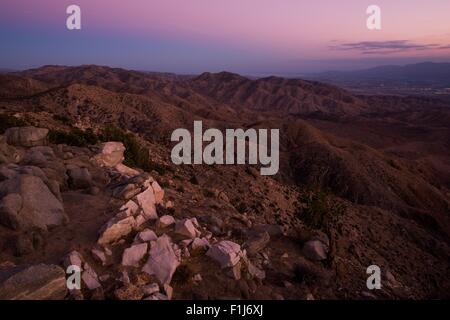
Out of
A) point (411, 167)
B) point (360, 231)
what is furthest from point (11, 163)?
point (411, 167)

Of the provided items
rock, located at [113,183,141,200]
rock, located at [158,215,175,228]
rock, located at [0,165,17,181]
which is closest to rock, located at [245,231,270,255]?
rock, located at [158,215,175,228]

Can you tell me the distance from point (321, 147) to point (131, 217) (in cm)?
2507

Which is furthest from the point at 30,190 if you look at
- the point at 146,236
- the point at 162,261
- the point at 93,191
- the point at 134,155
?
the point at 134,155

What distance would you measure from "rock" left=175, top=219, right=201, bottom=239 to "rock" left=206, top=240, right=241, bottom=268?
527mm

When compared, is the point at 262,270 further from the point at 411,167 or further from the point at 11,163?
the point at 411,167

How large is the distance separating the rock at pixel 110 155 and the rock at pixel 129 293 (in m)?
5.43

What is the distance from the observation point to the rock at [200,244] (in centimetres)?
618

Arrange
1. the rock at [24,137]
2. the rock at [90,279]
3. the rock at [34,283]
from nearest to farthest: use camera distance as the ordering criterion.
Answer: the rock at [34,283]
the rock at [90,279]
the rock at [24,137]

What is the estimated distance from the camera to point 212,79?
13550 centimetres

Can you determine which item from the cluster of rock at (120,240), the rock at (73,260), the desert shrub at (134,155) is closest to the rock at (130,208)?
the cluster of rock at (120,240)

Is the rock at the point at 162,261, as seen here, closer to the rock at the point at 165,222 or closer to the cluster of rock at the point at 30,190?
the rock at the point at 165,222

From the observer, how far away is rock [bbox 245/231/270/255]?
6.82 m

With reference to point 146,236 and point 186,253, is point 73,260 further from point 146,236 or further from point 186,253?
point 186,253

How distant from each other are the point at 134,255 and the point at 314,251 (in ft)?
12.0
